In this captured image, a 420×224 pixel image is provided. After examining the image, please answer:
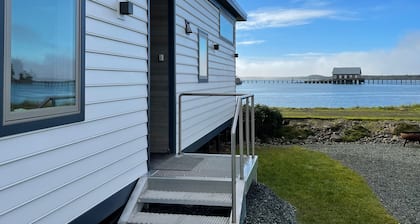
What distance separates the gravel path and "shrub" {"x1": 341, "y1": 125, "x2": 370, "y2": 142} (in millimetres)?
1001

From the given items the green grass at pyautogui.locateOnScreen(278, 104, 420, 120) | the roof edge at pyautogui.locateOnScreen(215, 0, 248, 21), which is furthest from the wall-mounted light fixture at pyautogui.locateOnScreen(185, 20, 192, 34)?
the green grass at pyautogui.locateOnScreen(278, 104, 420, 120)

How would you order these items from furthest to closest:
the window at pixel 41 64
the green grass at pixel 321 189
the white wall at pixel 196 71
Answer: the white wall at pixel 196 71
the green grass at pixel 321 189
the window at pixel 41 64

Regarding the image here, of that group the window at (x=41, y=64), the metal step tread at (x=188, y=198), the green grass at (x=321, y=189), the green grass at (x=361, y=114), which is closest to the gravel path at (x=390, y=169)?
the green grass at (x=321, y=189)

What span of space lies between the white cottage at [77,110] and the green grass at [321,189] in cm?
130

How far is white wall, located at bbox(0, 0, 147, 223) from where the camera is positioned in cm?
234

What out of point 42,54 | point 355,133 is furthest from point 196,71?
point 355,133

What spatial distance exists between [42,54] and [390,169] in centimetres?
843

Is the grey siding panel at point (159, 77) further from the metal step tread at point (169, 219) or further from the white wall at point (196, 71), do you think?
the metal step tread at point (169, 219)

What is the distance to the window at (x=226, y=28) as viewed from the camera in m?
9.96

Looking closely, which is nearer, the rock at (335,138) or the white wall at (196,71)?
the white wall at (196,71)

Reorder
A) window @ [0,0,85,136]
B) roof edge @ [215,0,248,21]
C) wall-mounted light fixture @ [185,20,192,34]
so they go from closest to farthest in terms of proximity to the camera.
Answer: window @ [0,0,85,136], wall-mounted light fixture @ [185,20,192,34], roof edge @ [215,0,248,21]

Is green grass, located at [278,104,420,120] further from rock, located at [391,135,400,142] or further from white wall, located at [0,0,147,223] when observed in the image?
white wall, located at [0,0,147,223]

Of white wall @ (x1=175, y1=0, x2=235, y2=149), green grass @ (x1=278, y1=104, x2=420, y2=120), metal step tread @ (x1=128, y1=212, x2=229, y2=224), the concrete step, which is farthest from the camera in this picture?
green grass @ (x1=278, y1=104, x2=420, y2=120)

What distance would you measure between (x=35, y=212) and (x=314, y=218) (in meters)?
3.94
